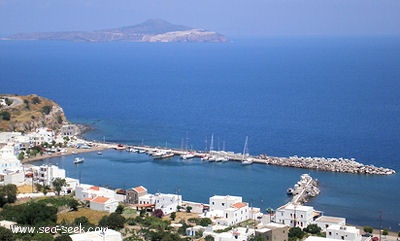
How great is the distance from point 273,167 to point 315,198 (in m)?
6.66

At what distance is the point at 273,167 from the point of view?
37.2m

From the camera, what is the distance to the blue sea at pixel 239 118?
32.6m

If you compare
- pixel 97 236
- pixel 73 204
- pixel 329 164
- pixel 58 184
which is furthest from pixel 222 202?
pixel 329 164

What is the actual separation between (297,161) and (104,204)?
1334cm

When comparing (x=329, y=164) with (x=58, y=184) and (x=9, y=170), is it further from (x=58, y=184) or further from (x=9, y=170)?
(x=9, y=170)

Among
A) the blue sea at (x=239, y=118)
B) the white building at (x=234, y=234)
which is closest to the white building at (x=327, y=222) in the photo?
the blue sea at (x=239, y=118)

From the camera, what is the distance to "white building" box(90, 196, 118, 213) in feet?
88.9

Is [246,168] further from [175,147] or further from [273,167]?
[175,147]

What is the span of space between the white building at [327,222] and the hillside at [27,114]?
23511 millimetres

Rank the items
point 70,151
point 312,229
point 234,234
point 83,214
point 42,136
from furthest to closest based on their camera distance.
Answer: point 42,136 < point 70,151 < point 83,214 < point 312,229 < point 234,234

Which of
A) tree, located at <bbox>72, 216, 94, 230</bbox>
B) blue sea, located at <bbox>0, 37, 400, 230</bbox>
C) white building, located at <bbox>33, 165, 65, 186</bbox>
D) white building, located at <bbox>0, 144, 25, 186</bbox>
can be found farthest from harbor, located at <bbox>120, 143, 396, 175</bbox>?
tree, located at <bbox>72, 216, 94, 230</bbox>

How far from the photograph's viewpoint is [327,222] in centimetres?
2527

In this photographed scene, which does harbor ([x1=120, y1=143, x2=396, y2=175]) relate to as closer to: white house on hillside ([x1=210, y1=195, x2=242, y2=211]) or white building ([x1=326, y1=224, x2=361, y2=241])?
white house on hillside ([x1=210, y1=195, x2=242, y2=211])

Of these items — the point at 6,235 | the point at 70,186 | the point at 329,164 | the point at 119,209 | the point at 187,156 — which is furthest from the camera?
the point at 187,156
